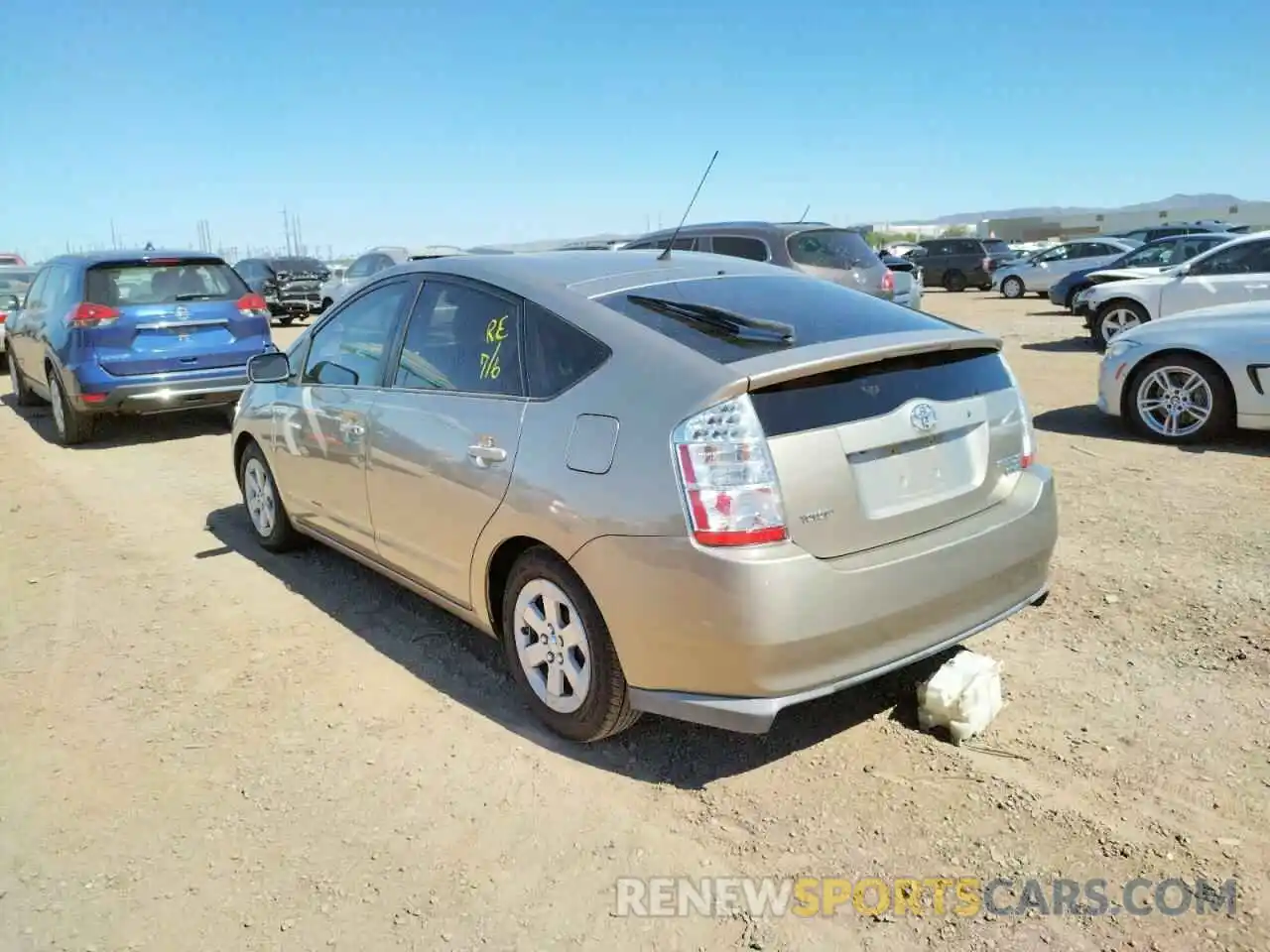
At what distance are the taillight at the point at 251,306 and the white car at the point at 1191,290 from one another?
328 inches

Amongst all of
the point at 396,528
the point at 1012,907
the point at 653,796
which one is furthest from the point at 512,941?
the point at 396,528

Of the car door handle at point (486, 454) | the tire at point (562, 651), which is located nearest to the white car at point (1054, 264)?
the car door handle at point (486, 454)

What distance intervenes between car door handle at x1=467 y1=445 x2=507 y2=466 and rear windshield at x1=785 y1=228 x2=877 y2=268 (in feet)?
28.7

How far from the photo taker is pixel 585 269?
13.1 feet

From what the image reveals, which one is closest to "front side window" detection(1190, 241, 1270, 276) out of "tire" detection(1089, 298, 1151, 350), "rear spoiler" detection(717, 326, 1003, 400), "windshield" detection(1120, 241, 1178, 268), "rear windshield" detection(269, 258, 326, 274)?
"tire" detection(1089, 298, 1151, 350)

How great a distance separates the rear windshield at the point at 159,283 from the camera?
916 centimetres

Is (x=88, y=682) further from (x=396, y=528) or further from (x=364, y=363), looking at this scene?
(x=364, y=363)

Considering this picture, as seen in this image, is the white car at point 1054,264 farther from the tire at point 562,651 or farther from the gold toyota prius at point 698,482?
the tire at point 562,651

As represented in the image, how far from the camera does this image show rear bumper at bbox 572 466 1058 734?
2.86 meters

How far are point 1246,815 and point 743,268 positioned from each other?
2583mm

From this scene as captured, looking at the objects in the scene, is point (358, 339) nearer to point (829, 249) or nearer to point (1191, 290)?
point (829, 249)

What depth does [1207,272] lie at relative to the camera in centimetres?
1164

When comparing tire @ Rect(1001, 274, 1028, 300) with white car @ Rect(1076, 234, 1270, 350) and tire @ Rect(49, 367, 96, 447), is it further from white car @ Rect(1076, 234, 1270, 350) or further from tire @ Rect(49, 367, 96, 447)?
tire @ Rect(49, 367, 96, 447)

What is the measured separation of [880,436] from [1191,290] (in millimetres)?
10820
